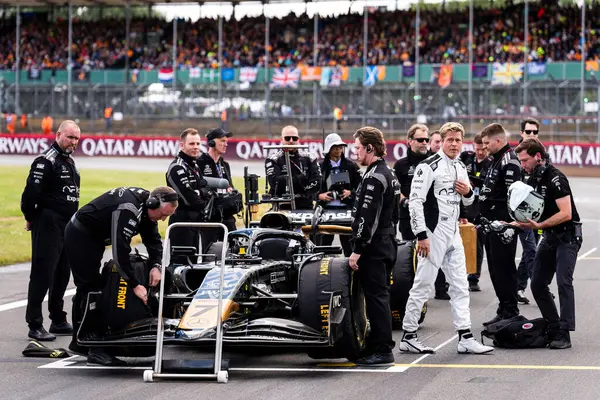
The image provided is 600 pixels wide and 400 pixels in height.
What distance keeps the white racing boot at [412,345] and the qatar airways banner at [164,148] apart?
29534mm

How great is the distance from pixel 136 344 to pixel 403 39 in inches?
1672

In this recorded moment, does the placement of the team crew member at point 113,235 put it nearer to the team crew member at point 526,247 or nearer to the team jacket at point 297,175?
the team jacket at point 297,175

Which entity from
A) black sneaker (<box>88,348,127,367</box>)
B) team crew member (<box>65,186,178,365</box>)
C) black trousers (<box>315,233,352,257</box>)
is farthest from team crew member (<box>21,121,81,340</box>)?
black trousers (<box>315,233,352,257</box>)

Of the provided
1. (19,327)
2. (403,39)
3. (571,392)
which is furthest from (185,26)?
(571,392)

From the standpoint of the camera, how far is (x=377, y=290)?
9.34m

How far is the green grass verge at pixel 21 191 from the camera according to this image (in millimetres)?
18625

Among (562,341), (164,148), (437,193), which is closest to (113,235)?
(437,193)

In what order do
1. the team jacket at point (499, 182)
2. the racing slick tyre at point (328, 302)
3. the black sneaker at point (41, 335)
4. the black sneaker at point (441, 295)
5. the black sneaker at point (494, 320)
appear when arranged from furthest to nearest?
1. the black sneaker at point (441, 295)
2. the team jacket at point (499, 182)
3. the black sneaker at point (41, 335)
4. the black sneaker at point (494, 320)
5. the racing slick tyre at point (328, 302)

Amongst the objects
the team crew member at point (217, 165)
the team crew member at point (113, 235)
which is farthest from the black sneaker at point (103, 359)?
the team crew member at point (217, 165)

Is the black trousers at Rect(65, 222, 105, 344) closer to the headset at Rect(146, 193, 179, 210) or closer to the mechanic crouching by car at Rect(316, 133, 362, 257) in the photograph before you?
the headset at Rect(146, 193, 179, 210)

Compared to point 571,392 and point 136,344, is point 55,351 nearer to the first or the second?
point 136,344

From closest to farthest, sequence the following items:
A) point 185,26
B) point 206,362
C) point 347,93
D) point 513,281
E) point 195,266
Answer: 1. point 206,362
2. point 195,266
3. point 513,281
4. point 347,93
5. point 185,26

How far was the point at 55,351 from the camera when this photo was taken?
975cm

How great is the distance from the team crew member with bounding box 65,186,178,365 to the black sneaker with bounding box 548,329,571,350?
3.62 m
